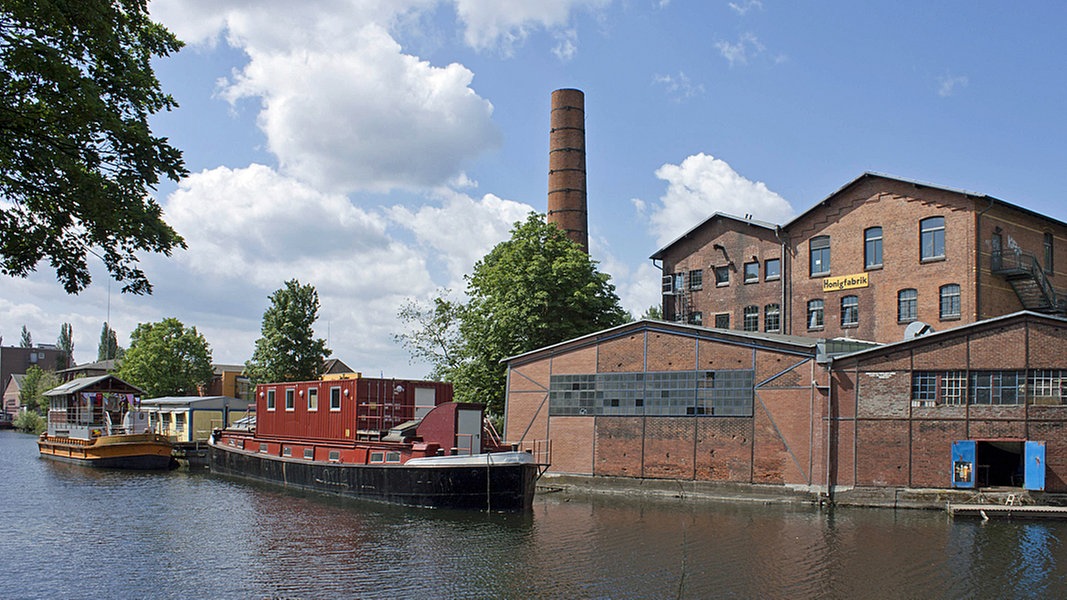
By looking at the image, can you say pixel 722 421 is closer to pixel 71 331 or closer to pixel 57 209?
pixel 57 209

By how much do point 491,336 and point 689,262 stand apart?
1217 cm

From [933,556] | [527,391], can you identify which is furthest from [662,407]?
[933,556]

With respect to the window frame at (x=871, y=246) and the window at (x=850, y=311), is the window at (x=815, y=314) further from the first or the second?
→ the window frame at (x=871, y=246)

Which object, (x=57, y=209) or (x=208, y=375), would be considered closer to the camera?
(x=57, y=209)

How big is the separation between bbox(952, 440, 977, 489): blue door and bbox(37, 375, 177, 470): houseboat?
36925mm

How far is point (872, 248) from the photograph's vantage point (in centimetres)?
3988

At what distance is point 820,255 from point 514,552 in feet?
86.7

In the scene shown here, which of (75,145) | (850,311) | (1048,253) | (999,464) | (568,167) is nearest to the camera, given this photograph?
(75,145)

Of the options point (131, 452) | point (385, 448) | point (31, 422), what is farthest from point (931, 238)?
point (31, 422)

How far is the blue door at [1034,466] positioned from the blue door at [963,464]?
154 cm

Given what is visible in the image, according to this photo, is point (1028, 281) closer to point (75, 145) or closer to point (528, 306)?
point (528, 306)

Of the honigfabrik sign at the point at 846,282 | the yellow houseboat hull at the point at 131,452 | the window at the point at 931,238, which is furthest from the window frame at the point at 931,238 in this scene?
the yellow houseboat hull at the point at 131,452

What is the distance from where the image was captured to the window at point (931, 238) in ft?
123

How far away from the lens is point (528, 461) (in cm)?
2812
